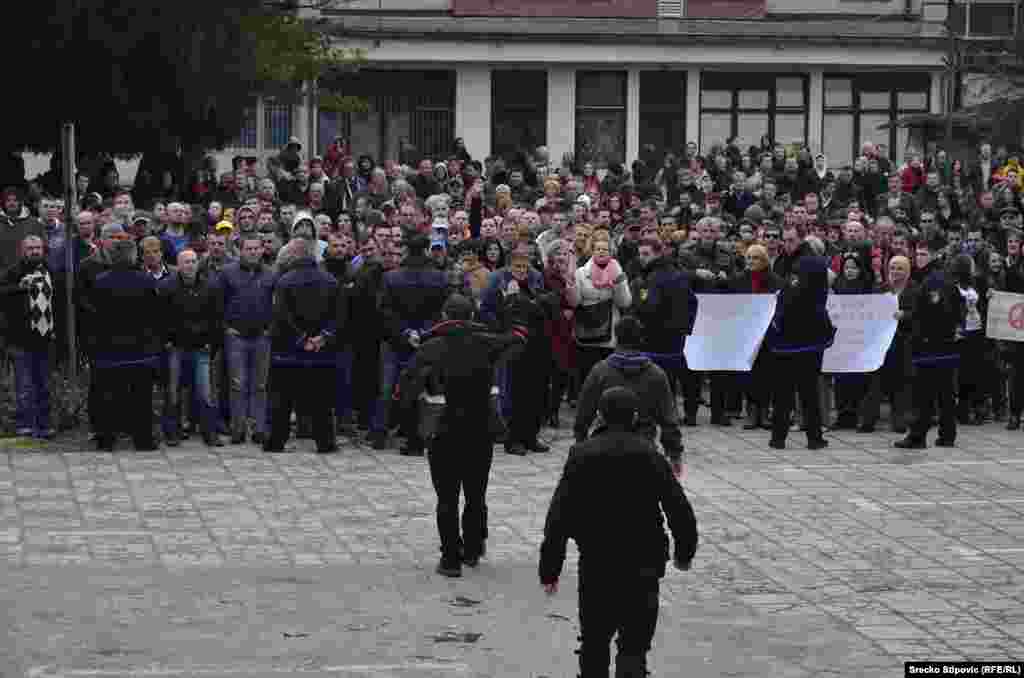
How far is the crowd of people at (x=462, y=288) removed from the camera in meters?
19.3

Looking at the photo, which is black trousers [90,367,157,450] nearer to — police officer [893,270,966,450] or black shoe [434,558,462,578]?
black shoe [434,558,462,578]

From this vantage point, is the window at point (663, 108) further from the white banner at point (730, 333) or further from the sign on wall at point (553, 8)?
the white banner at point (730, 333)

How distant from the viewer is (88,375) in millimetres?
20438

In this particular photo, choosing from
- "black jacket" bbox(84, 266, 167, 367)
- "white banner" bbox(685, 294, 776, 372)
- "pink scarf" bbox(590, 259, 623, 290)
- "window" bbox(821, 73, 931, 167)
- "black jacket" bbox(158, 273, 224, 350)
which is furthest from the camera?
"window" bbox(821, 73, 931, 167)

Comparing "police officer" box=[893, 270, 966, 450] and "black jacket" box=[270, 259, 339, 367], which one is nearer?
"black jacket" box=[270, 259, 339, 367]

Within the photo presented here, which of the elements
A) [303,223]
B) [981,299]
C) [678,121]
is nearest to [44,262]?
[303,223]

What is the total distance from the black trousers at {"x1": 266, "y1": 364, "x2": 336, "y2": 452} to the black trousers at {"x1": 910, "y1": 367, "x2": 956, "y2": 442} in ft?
18.0

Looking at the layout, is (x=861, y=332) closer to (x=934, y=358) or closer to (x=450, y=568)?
(x=934, y=358)

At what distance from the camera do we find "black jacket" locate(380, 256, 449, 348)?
19.1m

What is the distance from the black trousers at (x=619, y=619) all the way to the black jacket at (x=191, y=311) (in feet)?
31.7

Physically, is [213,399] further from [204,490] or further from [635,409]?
[635,409]

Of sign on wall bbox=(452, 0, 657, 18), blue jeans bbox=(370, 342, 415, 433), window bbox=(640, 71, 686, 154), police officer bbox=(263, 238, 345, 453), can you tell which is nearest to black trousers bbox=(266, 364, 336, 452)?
police officer bbox=(263, 238, 345, 453)

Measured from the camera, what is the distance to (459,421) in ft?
46.0

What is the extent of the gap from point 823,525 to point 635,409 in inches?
248
